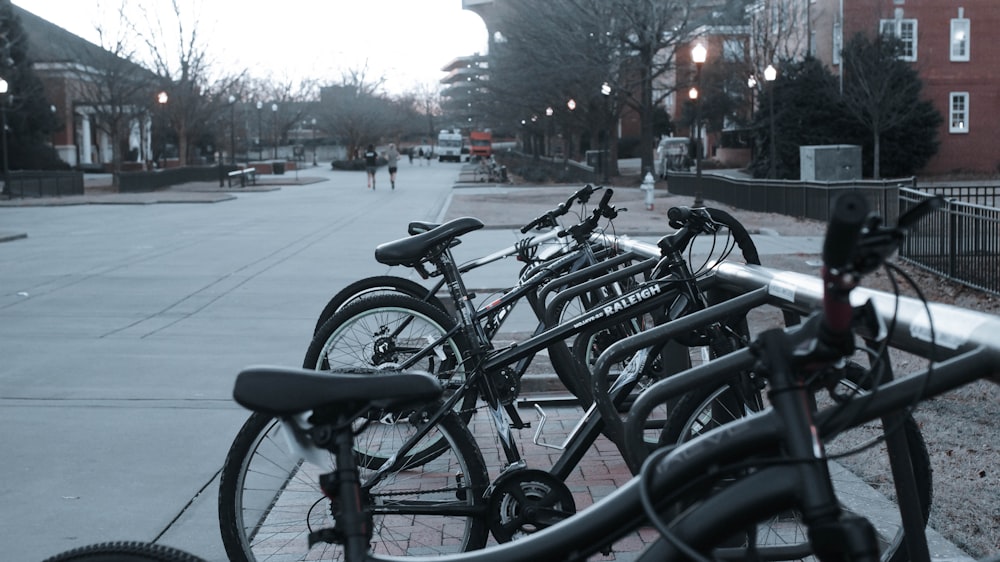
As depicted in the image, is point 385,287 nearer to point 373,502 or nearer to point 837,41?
point 373,502

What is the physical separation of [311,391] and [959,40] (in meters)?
48.8

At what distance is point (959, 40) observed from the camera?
46031mm

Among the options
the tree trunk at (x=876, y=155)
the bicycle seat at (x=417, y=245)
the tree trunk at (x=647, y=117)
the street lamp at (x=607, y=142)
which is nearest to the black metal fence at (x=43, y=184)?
the street lamp at (x=607, y=142)

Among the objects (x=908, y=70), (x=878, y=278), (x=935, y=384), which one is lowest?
(x=878, y=278)

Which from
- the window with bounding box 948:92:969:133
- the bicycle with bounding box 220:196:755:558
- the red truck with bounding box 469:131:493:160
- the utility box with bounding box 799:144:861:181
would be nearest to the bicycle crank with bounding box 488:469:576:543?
the bicycle with bounding box 220:196:755:558

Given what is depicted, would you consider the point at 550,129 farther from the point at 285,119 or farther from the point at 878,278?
the point at 878,278

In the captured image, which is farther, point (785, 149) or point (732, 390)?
point (785, 149)

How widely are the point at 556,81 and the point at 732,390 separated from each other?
43767 mm

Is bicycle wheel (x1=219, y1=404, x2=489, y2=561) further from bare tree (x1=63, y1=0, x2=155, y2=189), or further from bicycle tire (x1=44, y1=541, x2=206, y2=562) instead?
bare tree (x1=63, y1=0, x2=155, y2=189)

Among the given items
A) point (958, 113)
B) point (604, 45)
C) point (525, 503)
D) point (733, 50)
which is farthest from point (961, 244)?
point (733, 50)

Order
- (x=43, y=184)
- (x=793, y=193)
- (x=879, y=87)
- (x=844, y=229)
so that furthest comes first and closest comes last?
(x=879, y=87) → (x=43, y=184) → (x=793, y=193) → (x=844, y=229)

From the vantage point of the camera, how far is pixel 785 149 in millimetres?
44938

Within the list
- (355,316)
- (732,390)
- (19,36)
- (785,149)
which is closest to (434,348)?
(355,316)

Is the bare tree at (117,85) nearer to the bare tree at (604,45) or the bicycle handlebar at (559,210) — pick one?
the bare tree at (604,45)
